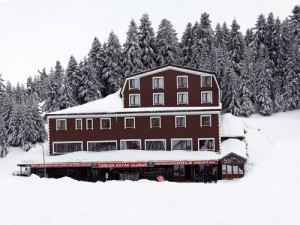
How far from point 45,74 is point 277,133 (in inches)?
3745

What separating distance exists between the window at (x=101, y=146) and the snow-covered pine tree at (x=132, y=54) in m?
26.9

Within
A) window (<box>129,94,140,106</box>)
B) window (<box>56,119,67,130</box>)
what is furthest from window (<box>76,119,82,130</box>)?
window (<box>129,94,140,106</box>)

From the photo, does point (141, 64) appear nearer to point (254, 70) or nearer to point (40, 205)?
point (254, 70)

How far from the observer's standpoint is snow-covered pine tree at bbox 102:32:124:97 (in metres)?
70.5

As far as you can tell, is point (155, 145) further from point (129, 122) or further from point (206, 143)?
point (206, 143)

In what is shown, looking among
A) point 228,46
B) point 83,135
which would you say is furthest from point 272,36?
point 83,135

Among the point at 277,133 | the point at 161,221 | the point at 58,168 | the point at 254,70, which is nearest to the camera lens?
the point at 161,221

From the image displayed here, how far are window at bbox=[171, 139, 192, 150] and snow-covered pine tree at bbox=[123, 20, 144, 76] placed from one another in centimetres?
2870

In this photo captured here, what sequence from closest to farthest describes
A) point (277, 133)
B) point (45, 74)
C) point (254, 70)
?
point (277, 133) < point (254, 70) < point (45, 74)

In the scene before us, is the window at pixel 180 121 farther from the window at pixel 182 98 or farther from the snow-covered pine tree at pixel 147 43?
the snow-covered pine tree at pixel 147 43

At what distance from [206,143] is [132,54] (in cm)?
3246

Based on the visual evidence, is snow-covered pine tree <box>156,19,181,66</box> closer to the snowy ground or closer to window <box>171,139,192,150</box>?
window <box>171,139,192,150</box>

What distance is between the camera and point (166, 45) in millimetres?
73125

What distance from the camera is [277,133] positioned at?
193ft
